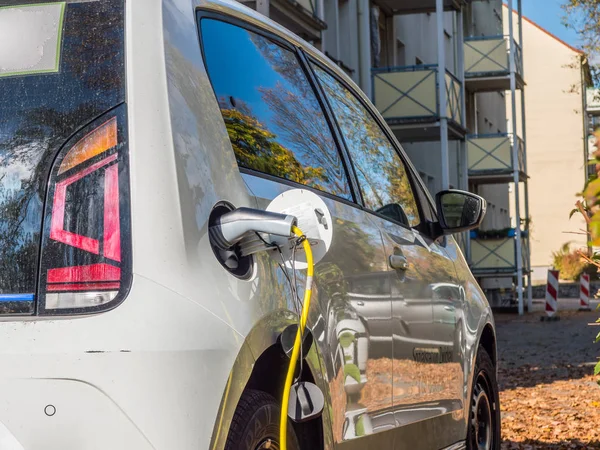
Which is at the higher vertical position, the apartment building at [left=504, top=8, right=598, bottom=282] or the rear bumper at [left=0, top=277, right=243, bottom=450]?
the apartment building at [left=504, top=8, right=598, bottom=282]

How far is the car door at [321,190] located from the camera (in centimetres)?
304

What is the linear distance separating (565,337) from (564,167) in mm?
43079

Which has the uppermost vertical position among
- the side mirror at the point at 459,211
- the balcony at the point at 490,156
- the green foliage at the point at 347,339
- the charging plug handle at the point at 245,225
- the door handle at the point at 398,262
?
the balcony at the point at 490,156

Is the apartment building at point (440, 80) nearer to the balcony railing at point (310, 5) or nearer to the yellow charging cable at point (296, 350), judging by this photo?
the balcony railing at point (310, 5)

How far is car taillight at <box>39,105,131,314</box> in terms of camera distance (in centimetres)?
237

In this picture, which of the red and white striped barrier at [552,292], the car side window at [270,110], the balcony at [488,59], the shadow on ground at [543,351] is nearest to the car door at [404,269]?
the car side window at [270,110]

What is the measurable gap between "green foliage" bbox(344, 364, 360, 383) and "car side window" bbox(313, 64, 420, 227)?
79 cm

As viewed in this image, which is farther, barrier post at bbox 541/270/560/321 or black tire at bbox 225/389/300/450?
barrier post at bbox 541/270/560/321

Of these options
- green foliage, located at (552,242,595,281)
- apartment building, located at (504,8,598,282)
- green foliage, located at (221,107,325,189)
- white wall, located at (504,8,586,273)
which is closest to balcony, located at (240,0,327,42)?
green foliage, located at (221,107,325,189)

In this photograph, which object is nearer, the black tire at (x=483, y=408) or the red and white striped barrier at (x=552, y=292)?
the black tire at (x=483, y=408)

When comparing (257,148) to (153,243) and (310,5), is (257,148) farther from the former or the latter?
(310,5)

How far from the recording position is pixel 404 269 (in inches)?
161

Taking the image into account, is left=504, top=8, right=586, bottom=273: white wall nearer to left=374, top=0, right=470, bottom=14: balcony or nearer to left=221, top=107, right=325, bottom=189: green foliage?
left=374, top=0, right=470, bottom=14: balcony

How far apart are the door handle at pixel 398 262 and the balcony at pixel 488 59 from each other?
88.2ft
